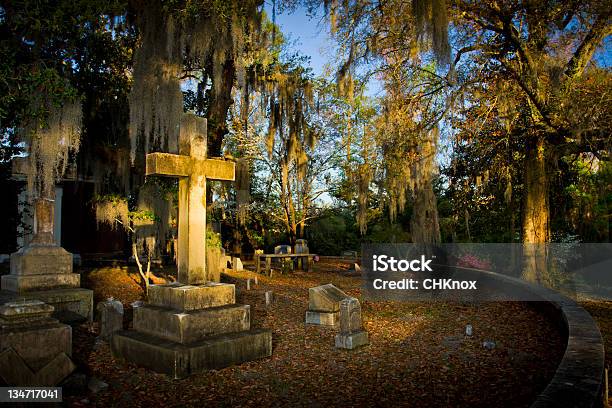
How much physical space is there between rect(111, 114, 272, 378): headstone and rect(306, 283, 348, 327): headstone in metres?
1.98

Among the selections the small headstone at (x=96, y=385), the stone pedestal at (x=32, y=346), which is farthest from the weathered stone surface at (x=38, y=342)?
the small headstone at (x=96, y=385)

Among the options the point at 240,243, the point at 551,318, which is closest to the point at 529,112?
the point at 551,318

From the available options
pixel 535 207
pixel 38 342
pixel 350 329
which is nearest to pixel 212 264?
pixel 350 329

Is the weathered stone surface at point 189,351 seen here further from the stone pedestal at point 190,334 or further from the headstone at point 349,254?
the headstone at point 349,254

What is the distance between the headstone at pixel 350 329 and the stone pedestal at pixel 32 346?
11.2 feet

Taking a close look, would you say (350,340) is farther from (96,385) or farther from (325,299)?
(96,385)

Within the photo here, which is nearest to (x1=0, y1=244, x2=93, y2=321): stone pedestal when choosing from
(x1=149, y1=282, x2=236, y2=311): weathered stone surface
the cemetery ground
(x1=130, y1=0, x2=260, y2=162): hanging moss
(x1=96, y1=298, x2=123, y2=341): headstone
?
the cemetery ground

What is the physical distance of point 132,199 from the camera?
13742 millimetres

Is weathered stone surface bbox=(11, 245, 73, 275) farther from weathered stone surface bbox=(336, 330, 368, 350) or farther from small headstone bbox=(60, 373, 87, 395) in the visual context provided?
weathered stone surface bbox=(336, 330, 368, 350)

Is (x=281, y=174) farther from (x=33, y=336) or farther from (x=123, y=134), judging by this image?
(x=33, y=336)

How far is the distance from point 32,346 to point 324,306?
464cm

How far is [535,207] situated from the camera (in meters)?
11.6

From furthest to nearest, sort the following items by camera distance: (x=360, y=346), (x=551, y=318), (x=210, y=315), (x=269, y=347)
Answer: (x=551, y=318) → (x=360, y=346) → (x=269, y=347) → (x=210, y=315)

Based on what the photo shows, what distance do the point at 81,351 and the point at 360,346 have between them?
3.77 meters
